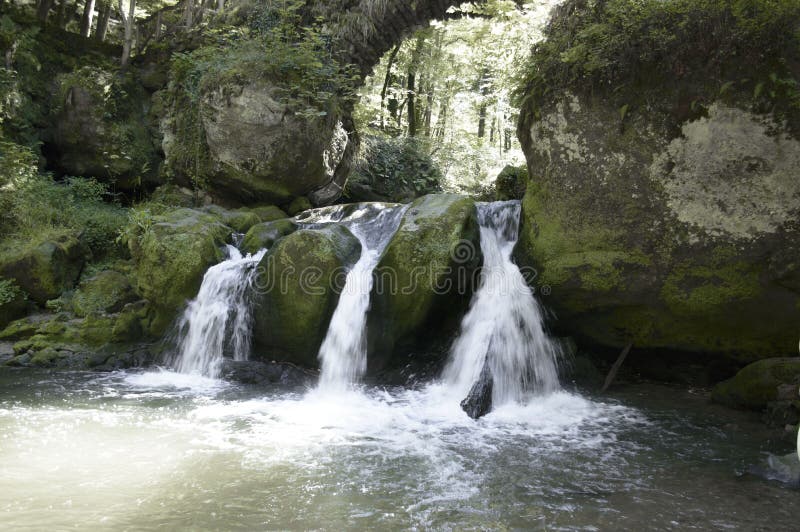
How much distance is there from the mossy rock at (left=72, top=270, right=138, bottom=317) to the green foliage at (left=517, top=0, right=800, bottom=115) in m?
7.55

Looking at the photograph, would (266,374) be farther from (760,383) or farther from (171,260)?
(760,383)

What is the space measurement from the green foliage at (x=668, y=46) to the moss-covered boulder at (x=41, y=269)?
336 inches

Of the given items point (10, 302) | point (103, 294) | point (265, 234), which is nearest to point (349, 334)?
point (265, 234)

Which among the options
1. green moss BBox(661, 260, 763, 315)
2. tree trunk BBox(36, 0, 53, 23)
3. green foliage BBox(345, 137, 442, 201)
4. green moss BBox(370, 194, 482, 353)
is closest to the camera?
green moss BBox(661, 260, 763, 315)

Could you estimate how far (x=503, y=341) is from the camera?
7059mm

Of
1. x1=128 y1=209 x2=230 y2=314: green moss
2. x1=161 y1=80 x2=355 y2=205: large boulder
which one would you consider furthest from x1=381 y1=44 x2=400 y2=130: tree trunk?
x1=128 y1=209 x2=230 y2=314: green moss

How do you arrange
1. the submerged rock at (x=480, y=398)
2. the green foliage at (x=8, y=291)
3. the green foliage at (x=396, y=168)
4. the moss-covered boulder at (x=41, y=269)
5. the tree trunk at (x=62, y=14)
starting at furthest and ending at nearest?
1. the tree trunk at (x=62, y=14)
2. the green foliage at (x=396, y=168)
3. the moss-covered boulder at (x=41, y=269)
4. the green foliage at (x=8, y=291)
5. the submerged rock at (x=480, y=398)

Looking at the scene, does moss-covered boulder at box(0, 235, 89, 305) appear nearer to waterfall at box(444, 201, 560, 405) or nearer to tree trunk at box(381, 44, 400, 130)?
waterfall at box(444, 201, 560, 405)

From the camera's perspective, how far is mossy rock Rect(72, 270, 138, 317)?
895cm

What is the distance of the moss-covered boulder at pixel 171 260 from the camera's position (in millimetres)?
8367

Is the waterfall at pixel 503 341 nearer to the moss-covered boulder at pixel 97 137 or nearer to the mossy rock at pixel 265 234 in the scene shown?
the mossy rock at pixel 265 234

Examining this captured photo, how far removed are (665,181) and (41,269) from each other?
10.1 meters

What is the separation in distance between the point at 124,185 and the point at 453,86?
41.1 feet

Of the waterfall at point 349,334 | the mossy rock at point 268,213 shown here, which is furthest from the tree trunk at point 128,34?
the waterfall at point 349,334
